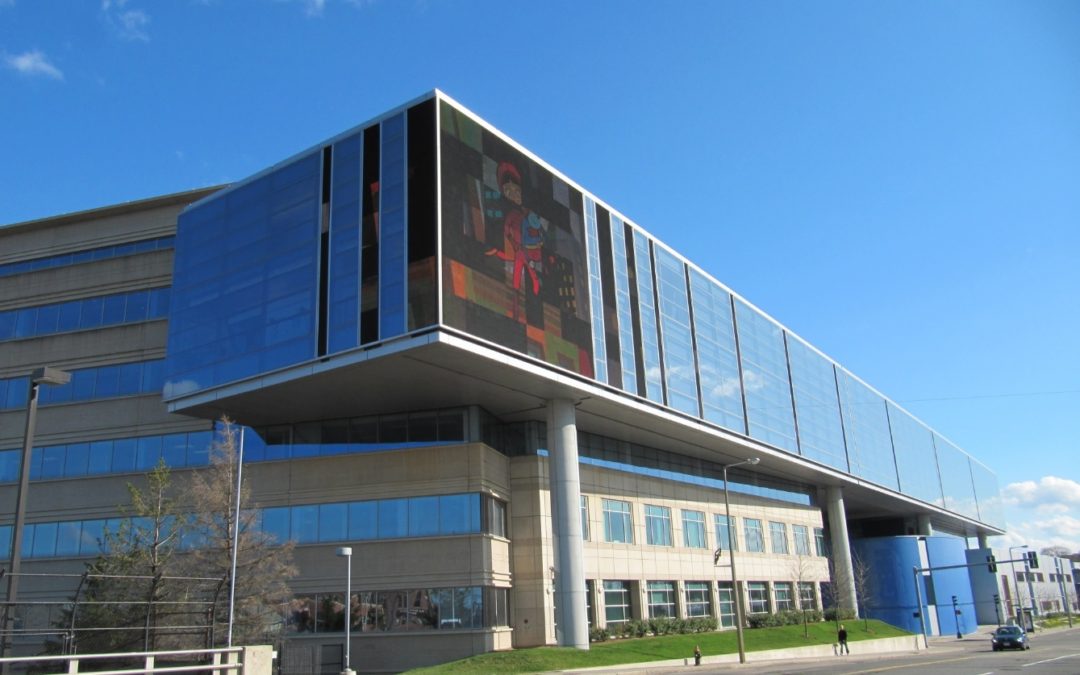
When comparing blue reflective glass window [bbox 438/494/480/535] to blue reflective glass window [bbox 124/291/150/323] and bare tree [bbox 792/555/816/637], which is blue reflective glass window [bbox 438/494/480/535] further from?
bare tree [bbox 792/555/816/637]

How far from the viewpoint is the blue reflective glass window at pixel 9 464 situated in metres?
49.0

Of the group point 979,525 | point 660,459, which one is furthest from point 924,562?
point 660,459

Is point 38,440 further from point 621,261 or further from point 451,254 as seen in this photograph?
point 621,261

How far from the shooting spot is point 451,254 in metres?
36.1

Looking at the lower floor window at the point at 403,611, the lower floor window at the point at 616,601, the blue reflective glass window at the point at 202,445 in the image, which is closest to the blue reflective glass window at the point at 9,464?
the blue reflective glass window at the point at 202,445

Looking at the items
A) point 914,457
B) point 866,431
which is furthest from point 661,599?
point 914,457

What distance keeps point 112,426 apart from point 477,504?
71.9 ft

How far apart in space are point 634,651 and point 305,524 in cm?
1748

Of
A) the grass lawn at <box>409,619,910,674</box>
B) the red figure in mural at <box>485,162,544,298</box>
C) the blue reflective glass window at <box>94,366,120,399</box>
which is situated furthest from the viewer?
the blue reflective glass window at <box>94,366,120,399</box>

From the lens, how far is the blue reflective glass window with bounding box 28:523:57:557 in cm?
4719

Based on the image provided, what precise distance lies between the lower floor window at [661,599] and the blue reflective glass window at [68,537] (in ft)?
107

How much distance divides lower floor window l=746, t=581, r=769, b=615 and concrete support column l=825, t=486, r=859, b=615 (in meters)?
13.5

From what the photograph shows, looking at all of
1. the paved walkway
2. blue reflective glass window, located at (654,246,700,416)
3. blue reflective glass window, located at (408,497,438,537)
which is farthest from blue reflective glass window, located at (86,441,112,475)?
blue reflective glass window, located at (654,246,700,416)

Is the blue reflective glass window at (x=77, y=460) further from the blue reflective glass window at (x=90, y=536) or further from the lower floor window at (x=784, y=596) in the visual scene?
the lower floor window at (x=784, y=596)
